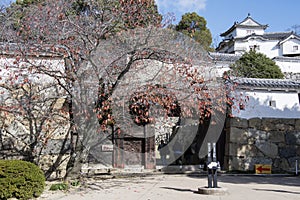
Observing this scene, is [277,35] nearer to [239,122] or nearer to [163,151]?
[163,151]

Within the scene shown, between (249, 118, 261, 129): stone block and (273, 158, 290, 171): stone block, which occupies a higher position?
(249, 118, 261, 129): stone block

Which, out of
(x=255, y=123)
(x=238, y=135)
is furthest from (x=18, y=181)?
(x=255, y=123)

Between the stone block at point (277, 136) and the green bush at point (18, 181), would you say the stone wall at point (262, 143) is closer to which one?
the stone block at point (277, 136)

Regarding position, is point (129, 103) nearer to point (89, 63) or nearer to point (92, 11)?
point (89, 63)

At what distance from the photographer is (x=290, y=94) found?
12.8 meters

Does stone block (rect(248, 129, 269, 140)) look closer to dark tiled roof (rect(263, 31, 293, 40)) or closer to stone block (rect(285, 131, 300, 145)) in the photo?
stone block (rect(285, 131, 300, 145))

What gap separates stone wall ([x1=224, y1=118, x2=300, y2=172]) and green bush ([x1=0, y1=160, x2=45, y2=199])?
7381mm

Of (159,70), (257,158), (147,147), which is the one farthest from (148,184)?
(257,158)

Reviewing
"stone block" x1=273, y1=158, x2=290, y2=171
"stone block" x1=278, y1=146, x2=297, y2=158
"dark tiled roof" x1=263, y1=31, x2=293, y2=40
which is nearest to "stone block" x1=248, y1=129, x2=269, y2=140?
"stone block" x1=278, y1=146, x2=297, y2=158

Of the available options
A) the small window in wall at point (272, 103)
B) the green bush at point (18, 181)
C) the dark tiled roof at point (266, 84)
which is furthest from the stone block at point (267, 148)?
the green bush at point (18, 181)

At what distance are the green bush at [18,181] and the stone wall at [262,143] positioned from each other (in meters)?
7.38

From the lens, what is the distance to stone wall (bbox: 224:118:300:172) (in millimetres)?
12484

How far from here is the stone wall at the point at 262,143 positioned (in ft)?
41.0

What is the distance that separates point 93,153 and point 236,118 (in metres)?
5.29
